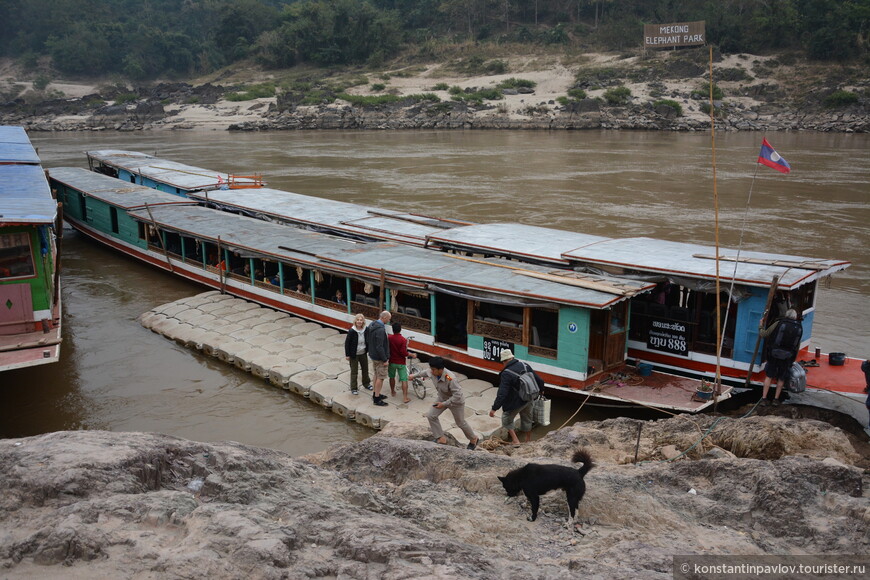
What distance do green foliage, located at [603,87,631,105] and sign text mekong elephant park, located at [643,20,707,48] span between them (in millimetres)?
7643

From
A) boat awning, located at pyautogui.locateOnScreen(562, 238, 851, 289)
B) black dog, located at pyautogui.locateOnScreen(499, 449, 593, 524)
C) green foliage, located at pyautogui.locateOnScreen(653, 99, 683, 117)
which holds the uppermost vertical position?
green foliage, located at pyautogui.locateOnScreen(653, 99, 683, 117)

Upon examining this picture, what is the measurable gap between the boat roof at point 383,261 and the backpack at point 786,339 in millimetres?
1797

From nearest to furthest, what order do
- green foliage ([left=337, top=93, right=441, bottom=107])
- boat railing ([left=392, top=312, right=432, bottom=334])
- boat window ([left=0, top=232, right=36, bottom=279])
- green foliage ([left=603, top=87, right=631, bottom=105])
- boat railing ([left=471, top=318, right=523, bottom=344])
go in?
boat window ([left=0, top=232, right=36, bottom=279])
boat railing ([left=471, top=318, right=523, bottom=344])
boat railing ([left=392, top=312, right=432, bottom=334])
green foliage ([left=603, top=87, right=631, bottom=105])
green foliage ([left=337, top=93, right=441, bottom=107])

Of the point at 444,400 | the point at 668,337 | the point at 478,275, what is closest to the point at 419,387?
the point at 478,275

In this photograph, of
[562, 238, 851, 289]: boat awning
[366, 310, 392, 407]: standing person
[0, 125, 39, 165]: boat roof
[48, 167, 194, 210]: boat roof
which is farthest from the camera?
[48, 167, 194, 210]: boat roof

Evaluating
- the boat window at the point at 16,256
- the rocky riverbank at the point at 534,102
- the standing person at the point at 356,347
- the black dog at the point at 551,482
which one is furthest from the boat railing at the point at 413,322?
the rocky riverbank at the point at 534,102

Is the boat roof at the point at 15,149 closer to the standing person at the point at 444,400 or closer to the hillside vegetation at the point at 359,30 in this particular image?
the standing person at the point at 444,400

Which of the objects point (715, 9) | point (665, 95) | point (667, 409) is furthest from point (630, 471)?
point (715, 9)

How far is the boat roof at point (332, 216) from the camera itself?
48.5ft

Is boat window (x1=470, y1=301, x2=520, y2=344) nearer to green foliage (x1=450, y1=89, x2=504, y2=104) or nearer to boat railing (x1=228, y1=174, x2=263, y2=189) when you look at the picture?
boat railing (x1=228, y1=174, x2=263, y2=189)

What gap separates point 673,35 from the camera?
57219mm

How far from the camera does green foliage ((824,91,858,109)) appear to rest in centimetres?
4856

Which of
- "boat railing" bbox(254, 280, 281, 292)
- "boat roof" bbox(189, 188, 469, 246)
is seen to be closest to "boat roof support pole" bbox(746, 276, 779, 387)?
"boat roof" bbox(189, 188, 469, 246)

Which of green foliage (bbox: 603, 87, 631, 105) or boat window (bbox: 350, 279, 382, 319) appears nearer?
boat window (bbox: 350, 279, 382, 319)
